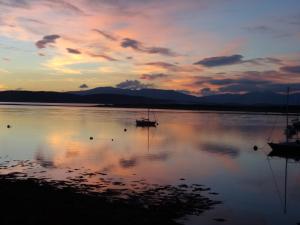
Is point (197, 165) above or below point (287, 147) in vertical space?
below

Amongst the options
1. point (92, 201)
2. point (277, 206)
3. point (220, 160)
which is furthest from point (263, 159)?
point (92, 201)

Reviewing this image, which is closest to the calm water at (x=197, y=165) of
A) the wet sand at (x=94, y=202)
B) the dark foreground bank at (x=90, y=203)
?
the wet sand at (x=94, y=202)

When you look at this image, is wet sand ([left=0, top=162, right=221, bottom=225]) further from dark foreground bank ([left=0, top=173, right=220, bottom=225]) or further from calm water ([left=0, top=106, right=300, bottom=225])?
calm water ([left=0, top=106, right=300, bottom=225])

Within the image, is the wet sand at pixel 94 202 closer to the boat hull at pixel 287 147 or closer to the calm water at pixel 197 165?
the calm water at pixel 197 165

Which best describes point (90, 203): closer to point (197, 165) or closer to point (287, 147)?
point (197, 165)

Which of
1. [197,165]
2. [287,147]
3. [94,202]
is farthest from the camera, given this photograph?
[287,147]

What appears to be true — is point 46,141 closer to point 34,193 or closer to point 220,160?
point 220,160

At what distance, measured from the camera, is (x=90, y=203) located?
16.8 metres

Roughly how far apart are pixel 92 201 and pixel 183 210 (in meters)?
3.82

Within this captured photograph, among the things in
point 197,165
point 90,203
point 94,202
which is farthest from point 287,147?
point 90,203

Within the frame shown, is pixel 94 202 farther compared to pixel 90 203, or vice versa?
pixel 94 202

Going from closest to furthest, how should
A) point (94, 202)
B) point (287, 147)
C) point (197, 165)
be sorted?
point (94, 202), point (197, 165), point (287, 147)

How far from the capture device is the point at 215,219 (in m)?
16.0

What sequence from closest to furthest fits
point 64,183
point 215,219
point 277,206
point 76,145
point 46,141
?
point 215,219 → point 277,206 → point 64,183 → point 76,145 → point 46,141
